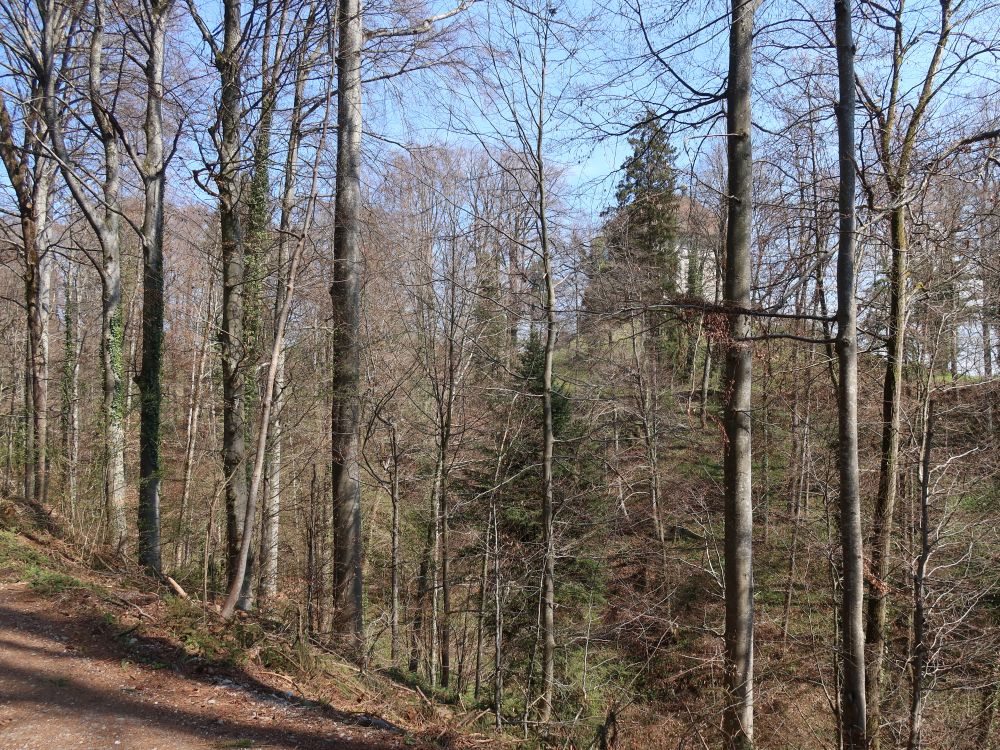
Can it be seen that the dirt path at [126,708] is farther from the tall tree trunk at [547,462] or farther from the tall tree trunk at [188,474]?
the tall tree trunk at [188,474]

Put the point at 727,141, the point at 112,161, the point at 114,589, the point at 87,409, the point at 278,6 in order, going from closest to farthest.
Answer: the point at 727,141 → the point at 114,589 → the point at 278,6 → the point at 112,161 → the point at 87,409

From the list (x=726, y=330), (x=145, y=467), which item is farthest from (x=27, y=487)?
(x=726, y=330)

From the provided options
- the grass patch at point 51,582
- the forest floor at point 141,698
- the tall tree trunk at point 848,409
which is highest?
the tall tree trunk at point 848,409

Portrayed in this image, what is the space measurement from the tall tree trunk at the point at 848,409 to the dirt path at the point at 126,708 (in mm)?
3336

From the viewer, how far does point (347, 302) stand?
25.9ft

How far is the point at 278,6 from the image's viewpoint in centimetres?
742

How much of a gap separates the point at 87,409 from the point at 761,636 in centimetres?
1809

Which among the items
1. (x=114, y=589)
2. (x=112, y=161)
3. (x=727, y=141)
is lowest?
(x=114, y=589)

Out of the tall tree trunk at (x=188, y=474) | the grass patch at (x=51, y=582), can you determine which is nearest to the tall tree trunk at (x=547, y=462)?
the tall tree trunk at (x=188, y=474)

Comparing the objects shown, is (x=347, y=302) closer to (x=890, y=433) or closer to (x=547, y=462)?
(x=547, y=462)

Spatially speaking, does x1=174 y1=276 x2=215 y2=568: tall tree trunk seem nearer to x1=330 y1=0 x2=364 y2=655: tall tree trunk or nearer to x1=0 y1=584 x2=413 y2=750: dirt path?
x1=330 y1=0 x2=364 y2=655: tall tree trunk

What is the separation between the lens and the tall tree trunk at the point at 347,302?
7672 millimetres

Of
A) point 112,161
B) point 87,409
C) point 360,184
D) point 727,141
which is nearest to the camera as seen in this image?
point 727,141

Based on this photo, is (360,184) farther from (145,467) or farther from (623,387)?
(623,387)
